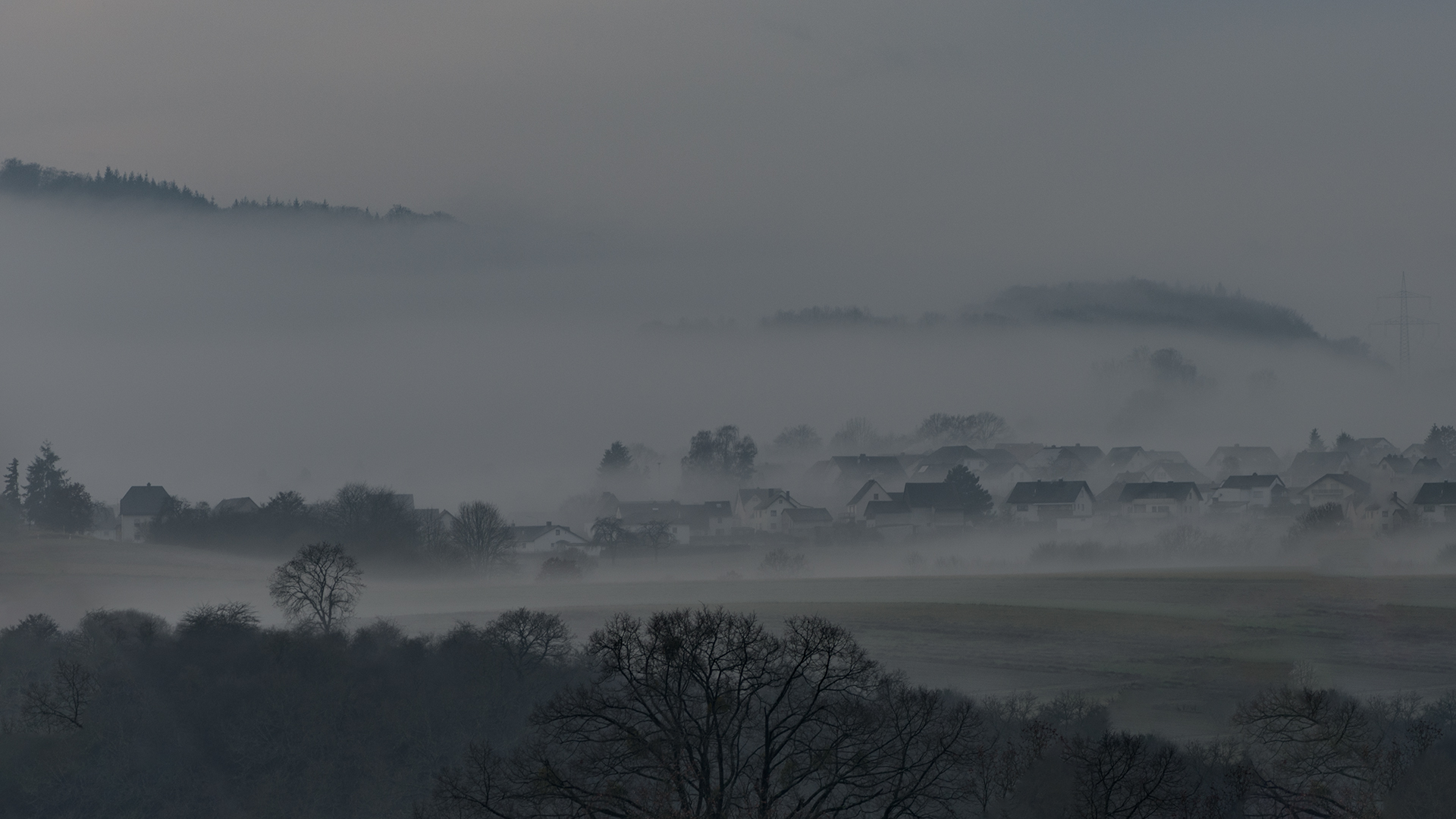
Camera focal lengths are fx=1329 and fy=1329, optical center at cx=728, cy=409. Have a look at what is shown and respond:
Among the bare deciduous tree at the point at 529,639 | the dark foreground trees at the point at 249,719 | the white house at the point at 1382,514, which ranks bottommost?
the dark foreground trees at the point at 249,719

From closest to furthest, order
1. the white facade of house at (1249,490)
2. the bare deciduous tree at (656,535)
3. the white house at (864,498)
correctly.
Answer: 1. the bare deciduous tree at (656,535)
2. the white house at (864,498)
3. the white facade of house at (1249,490)

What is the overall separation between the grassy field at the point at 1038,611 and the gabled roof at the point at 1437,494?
72.9ft

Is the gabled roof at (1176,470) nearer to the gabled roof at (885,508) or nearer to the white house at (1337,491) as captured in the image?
the white house at (1337,491)

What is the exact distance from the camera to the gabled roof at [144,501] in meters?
106

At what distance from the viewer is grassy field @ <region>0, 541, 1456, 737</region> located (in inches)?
1657

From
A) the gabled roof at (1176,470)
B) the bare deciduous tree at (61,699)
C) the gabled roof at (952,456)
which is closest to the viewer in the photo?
the bare deciduous tree at (61,699)

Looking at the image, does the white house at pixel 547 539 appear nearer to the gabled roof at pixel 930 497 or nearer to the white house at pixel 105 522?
the gabled roof at pixel 930 497

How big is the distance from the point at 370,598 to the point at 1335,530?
5947cm

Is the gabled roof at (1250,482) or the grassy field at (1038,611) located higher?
the gabled roof at (1250,482)

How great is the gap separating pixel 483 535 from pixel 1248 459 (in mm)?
103765

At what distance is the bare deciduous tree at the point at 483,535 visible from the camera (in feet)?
306

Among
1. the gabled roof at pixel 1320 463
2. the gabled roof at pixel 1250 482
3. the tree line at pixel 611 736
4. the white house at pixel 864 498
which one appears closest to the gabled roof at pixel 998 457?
the gabled roof at pixel 1250 482

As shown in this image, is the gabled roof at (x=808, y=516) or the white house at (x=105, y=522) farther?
the gabled roof at (x=808, y=516)

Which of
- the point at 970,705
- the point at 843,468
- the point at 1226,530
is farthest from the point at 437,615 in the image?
the point at 843,468
